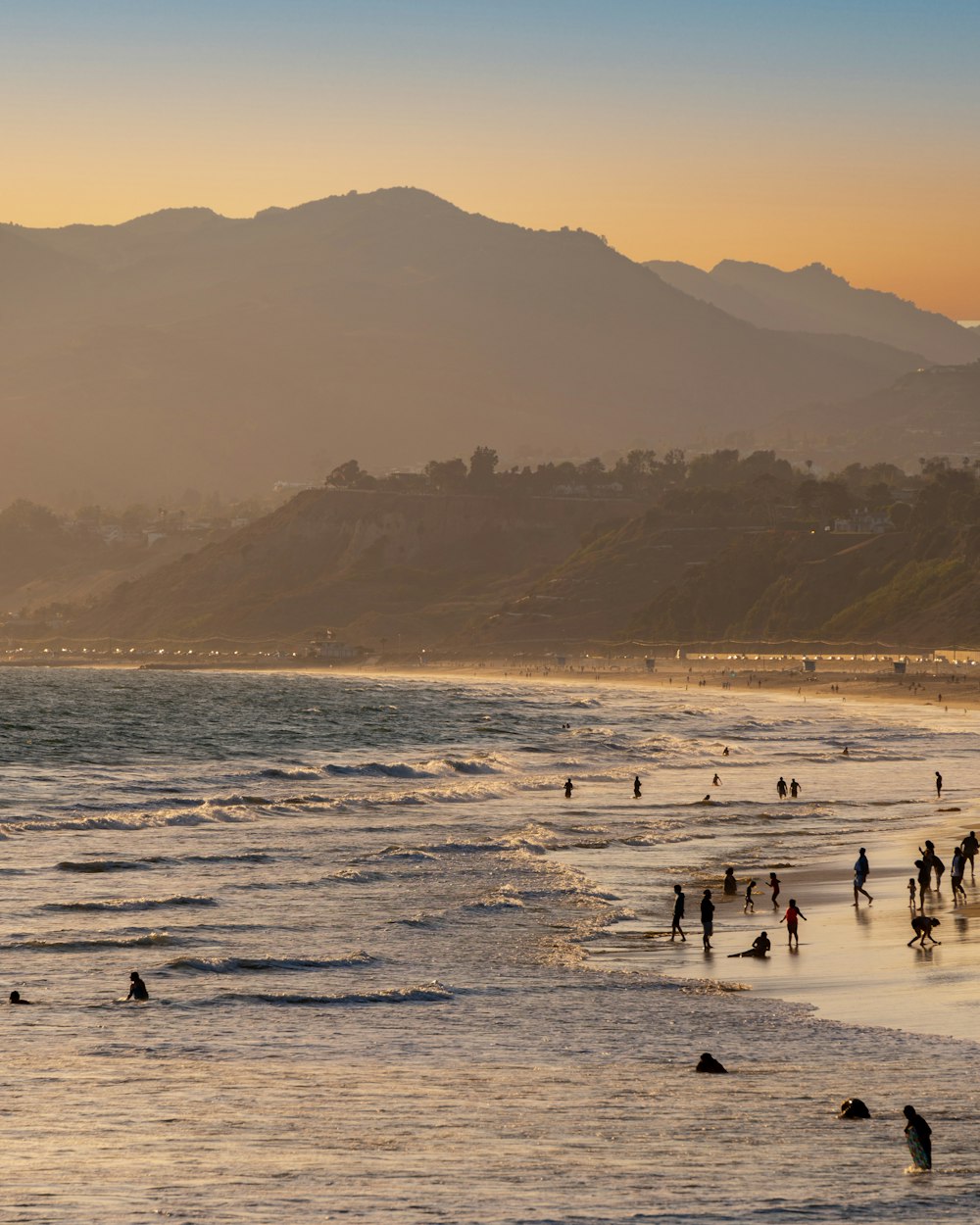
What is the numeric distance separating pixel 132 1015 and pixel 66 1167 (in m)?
8.83

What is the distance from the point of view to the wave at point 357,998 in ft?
94.7

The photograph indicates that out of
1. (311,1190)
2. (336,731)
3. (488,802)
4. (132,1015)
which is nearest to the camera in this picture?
(311,1190)

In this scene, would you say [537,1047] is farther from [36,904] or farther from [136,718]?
[136,718]

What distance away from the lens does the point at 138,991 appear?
94.5ft

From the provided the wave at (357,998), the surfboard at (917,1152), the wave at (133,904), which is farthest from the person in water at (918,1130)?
the wave at (133,904)

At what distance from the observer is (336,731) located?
116m

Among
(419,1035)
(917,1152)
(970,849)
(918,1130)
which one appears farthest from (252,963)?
(970,849)

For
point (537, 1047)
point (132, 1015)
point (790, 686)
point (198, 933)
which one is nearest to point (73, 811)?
point (198, 933)

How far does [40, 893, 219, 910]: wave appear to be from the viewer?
3938cm

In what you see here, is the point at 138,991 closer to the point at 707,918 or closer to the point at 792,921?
the point at 707,918

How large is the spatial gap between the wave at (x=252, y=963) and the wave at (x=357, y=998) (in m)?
2.37

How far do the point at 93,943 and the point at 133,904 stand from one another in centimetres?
523

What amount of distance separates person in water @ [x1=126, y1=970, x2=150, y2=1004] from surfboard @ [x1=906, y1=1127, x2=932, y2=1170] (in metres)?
15.3

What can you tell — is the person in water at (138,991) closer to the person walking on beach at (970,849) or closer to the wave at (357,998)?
the wave at (357,998)
